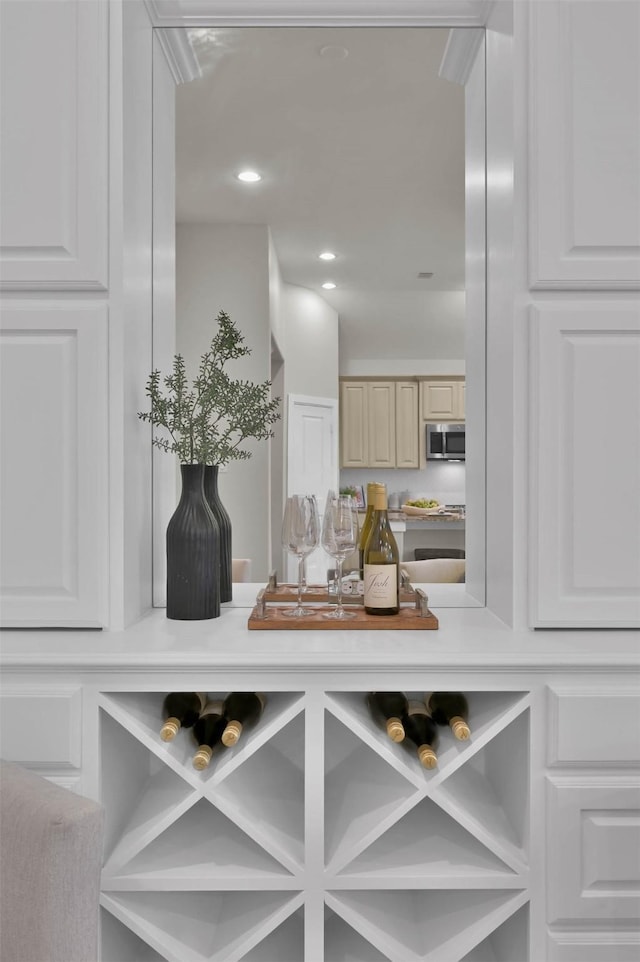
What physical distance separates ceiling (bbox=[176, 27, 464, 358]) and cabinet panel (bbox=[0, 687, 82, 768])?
2172 millimetres

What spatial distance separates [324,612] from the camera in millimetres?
1401

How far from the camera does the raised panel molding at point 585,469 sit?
1.27 metres

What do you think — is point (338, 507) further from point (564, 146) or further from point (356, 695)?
point (564, 146)

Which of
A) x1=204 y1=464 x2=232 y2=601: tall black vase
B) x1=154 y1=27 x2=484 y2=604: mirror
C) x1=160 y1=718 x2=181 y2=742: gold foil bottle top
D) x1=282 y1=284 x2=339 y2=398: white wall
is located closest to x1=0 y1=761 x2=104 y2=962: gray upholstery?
x1=160 y1=718 x2=181 y2=742: gold foil bottle top

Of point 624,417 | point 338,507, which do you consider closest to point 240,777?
point 338,507

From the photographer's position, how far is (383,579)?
1365mm

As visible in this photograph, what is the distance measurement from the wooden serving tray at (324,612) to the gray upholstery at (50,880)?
513mm

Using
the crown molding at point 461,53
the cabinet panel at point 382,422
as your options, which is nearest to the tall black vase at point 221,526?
the crown molding at point 461,53

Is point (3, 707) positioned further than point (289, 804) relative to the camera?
No

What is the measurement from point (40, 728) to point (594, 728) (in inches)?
39.1

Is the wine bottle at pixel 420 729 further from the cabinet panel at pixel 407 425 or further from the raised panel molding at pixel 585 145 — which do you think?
the cabinet panel at pixel 407 425

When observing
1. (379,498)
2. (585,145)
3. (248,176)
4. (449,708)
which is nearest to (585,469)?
(379,498)

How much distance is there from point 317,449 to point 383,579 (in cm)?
185

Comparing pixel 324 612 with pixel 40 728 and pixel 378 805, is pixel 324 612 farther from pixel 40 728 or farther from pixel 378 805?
pixel 40 728
